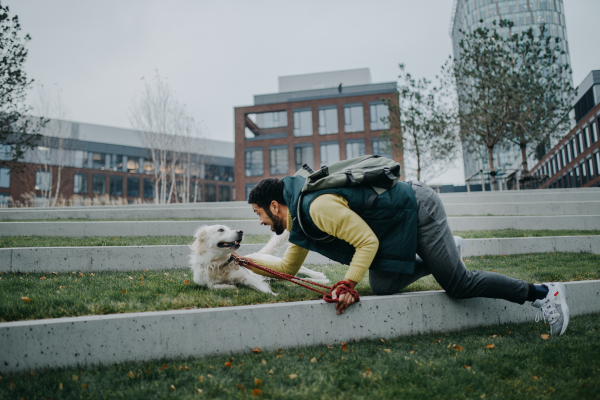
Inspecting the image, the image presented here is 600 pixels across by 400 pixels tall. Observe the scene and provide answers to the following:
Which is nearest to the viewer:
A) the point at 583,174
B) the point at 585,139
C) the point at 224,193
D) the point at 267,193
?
the point at 267,193

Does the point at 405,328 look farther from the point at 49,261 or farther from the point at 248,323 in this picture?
the point at 49,261

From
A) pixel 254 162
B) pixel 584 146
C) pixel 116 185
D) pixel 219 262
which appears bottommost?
pixel 219 262

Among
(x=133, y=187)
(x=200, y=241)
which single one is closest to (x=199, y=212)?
(x=200, y=241)

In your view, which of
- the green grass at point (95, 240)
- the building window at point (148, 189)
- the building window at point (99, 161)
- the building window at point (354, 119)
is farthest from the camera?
the building window at point (148, 189)

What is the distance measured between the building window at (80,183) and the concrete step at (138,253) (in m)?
45.7

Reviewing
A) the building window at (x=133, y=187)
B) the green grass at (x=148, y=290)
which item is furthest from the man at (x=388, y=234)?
the building window at (x=133, y=187)

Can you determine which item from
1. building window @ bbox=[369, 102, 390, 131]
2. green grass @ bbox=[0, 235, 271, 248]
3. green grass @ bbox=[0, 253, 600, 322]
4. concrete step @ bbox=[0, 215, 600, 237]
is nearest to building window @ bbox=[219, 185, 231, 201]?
building window @ bbox=[369, 102, 390, 131]

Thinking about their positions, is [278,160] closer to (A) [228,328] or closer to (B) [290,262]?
(B) [290,262]

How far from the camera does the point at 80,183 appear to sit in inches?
1774

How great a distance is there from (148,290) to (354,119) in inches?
1433

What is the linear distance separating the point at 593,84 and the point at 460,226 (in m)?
42.2

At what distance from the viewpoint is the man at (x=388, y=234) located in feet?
8.79

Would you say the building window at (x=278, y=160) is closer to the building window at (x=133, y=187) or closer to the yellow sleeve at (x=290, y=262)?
the building window at (x=133, y=187)

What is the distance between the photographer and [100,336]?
253 cm
